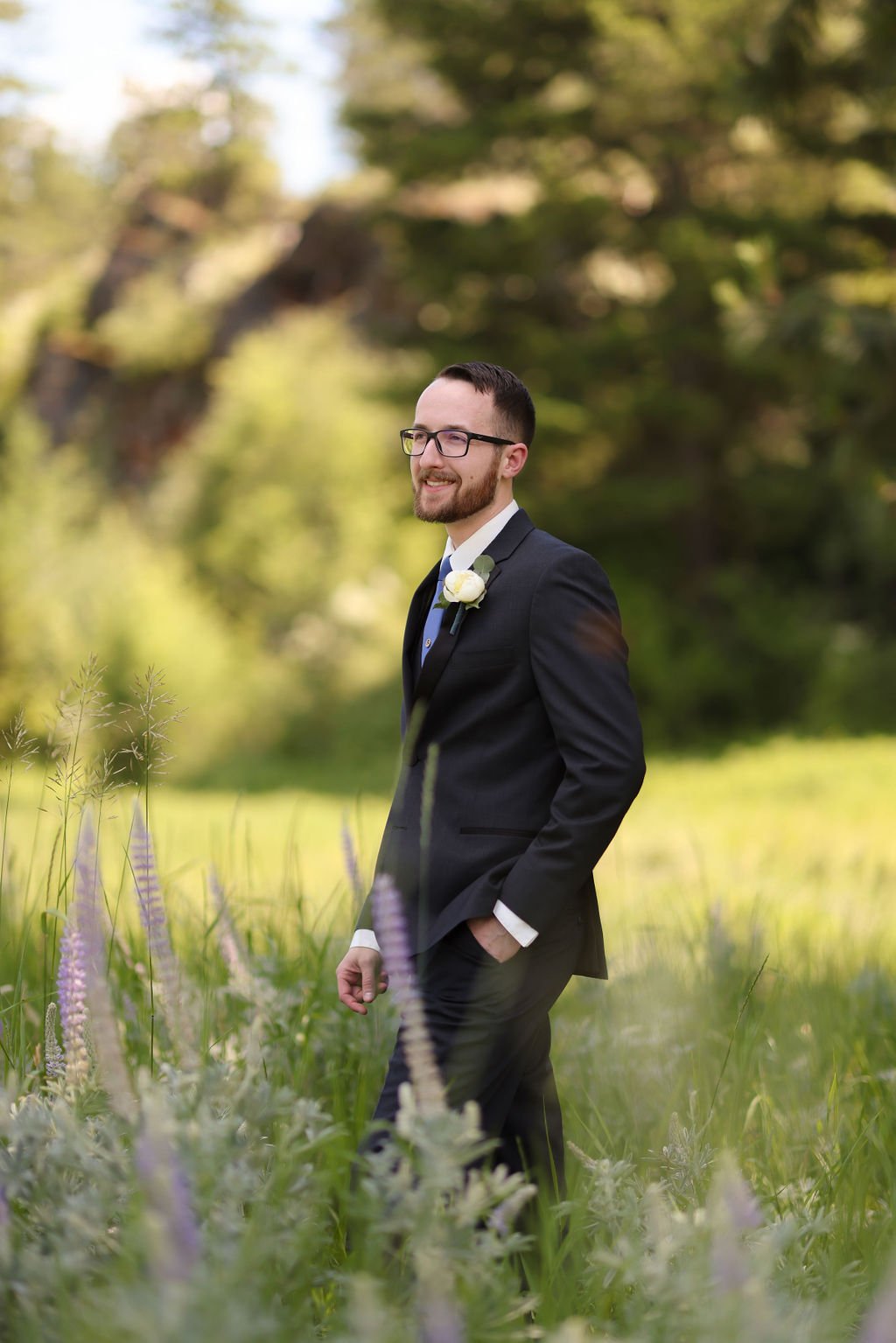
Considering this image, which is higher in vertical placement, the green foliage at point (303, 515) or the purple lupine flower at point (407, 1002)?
the green foliage at point (303, 515)

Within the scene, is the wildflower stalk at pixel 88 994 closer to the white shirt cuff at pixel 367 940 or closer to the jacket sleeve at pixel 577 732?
the white shirt cuff at pixel 367 940

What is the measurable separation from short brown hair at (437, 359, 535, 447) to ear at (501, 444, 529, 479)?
0.01 meters

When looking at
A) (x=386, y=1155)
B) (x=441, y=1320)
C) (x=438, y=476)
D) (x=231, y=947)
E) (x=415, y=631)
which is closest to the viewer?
(x=441, y=1320)

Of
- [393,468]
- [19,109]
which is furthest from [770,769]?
[19,109]

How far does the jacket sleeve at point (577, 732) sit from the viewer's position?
2305 millimetres

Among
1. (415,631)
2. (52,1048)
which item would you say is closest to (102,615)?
(415,631)

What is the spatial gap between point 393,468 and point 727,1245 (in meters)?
21.1

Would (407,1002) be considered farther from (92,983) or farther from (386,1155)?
(92,983)

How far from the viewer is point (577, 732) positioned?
2373 mm

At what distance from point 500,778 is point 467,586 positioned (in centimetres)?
38

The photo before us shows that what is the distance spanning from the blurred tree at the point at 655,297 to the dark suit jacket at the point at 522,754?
13137 millimetres

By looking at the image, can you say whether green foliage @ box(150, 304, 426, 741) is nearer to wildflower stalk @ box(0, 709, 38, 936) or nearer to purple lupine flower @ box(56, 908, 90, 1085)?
wildflower stalk @ box(0, 709, 38, 936)

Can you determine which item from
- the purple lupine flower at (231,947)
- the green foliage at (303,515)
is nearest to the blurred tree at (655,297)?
the green foliage at (303,515)

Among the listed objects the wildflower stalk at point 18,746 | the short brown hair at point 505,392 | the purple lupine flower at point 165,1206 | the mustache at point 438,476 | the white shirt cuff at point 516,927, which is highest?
the short brown hair at point 505,392
